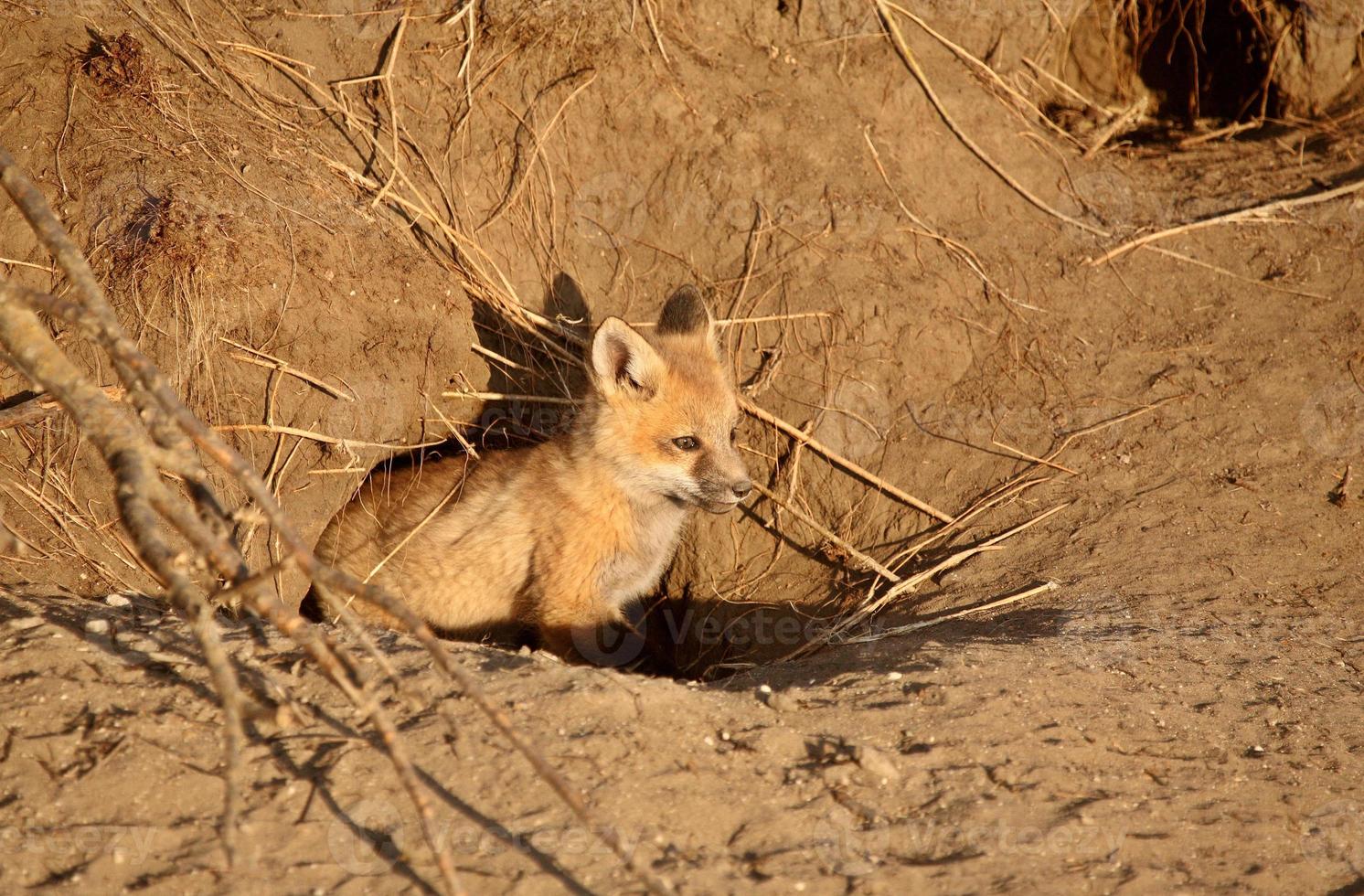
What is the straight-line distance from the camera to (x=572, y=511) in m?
4.50

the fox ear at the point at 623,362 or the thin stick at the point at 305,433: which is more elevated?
the fox ear at the point at 623,362

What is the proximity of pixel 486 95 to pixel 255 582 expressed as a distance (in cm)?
396

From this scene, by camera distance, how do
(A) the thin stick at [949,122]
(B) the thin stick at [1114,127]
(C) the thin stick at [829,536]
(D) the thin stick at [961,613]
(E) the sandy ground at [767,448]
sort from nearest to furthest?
(E) the sandy ground at [767,448] → (D) the thin stick at [961,613] → (C) the thin stick at [829,536] → (A) the thin stick at [949,122] → (B) the thin stick at [1114,127]

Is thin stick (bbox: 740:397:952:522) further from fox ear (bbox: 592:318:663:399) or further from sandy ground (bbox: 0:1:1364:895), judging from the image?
fox ear (bbox: 592:318:663:399)

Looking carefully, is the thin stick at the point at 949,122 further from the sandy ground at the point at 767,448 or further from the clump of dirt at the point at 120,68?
the clump of dirt at the point at 120,68

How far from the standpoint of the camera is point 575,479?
4.55 m

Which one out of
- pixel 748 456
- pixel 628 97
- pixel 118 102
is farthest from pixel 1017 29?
pixel 118 102

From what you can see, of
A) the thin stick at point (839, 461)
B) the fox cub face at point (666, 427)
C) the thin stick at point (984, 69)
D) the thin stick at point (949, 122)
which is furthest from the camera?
the thin stick at point (984, 69)

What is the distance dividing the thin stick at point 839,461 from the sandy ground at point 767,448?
7 cm

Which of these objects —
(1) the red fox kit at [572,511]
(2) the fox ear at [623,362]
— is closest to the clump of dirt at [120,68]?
(1) the red fox kit at [572,511]

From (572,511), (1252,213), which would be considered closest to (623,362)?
(572,511)

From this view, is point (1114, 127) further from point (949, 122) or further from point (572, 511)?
point (572, 511)

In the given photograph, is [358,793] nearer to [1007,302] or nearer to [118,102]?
[118,102]

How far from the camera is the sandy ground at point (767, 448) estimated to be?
2.46 metres
